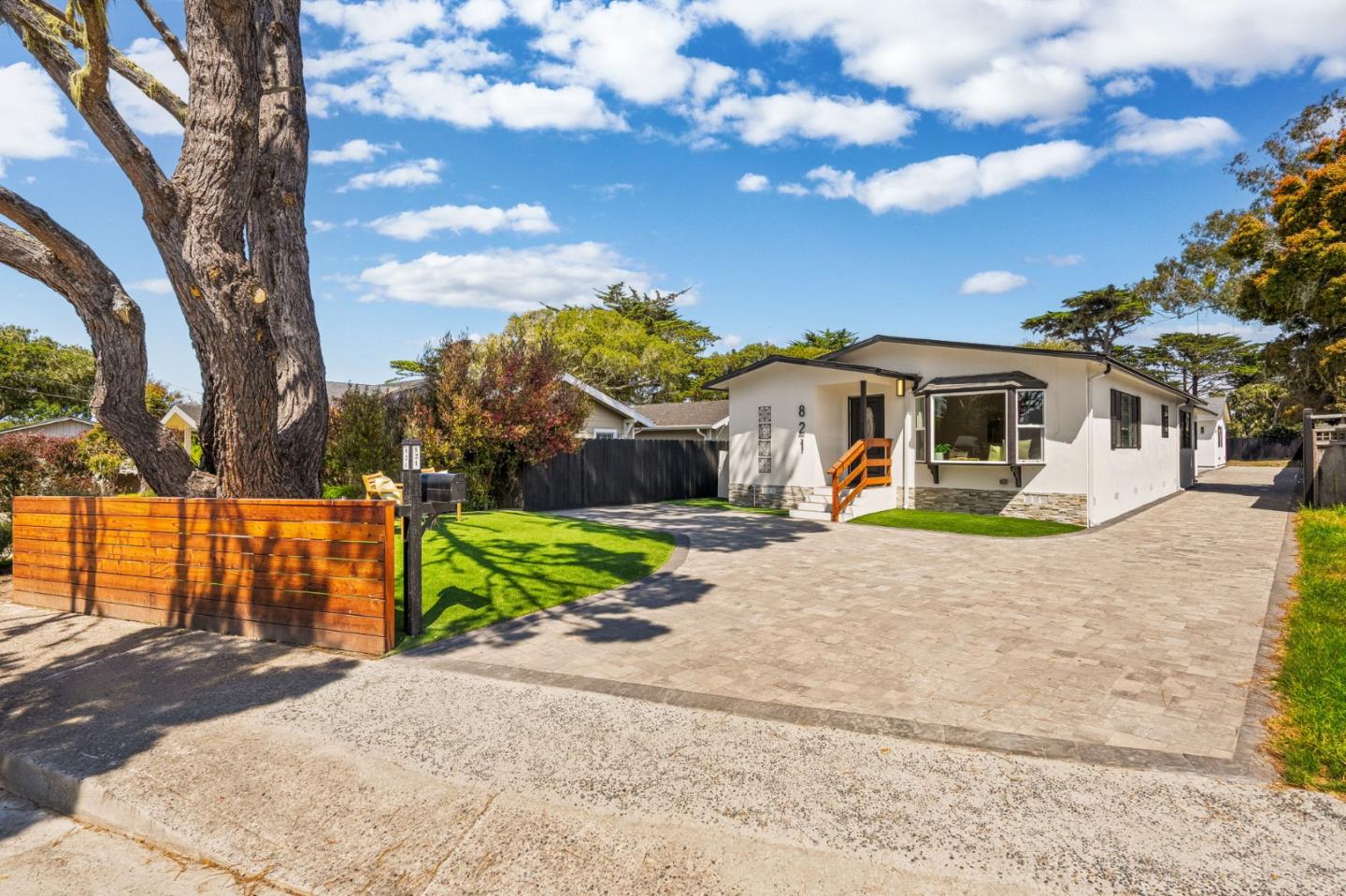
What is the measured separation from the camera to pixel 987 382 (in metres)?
12.3

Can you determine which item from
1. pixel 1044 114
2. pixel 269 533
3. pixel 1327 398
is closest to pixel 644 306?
pixel 1044 114

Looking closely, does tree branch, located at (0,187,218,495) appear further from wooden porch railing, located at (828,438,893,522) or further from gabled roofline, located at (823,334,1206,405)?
gabled roofline, located at (823,334,1206,405)

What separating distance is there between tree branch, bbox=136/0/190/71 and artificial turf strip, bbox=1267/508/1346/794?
12185 mm

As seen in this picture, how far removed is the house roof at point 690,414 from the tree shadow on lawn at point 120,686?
55.0ft

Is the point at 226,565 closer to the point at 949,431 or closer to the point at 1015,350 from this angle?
the point at 949,431

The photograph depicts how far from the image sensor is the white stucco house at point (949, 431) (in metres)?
12.1

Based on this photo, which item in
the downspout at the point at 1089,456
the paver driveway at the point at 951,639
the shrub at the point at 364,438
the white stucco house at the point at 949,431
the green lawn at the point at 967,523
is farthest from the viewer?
the shrub at the point at 364,438

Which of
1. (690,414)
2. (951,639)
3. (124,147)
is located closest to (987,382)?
(951,639)

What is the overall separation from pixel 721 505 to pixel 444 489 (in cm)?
1105

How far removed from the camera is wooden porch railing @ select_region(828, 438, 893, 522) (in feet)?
42.2

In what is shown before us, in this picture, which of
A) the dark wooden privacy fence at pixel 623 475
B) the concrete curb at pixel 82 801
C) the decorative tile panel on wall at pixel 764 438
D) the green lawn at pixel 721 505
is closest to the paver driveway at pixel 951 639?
the concrete curb at pixel 82 801

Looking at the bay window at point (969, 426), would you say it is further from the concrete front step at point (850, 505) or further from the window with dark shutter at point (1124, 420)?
the window with dark shutter at point (1124, 420)

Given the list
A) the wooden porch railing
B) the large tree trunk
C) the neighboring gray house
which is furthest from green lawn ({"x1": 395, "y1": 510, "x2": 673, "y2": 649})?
the neighboring gray house

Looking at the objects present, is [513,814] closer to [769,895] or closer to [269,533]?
[769,895]
